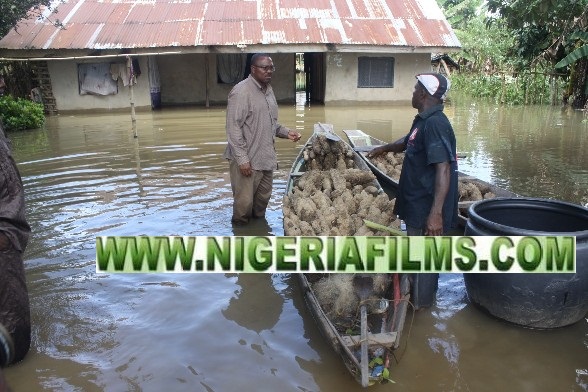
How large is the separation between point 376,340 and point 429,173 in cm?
136

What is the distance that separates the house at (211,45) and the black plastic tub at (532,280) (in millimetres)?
12981

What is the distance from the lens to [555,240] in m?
3.12

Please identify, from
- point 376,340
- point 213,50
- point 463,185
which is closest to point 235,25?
point 213,50

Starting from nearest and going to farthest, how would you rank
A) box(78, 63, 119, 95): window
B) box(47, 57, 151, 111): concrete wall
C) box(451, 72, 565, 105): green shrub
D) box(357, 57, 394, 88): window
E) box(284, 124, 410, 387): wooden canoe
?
box(284, 124, 410, 387): wooden canoe, box(47, 57, 151, 111): concrete wall, box(78, 63, 119, 95): window, box(357, 57, 394, 88): window, box(451, 72, 565, 105): green shrub

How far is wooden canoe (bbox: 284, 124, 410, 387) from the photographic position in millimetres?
2805

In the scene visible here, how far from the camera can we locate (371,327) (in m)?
3.31

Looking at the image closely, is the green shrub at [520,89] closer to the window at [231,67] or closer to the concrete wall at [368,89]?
→ the concrete wall at [368,89]

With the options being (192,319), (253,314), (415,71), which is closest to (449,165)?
(253,314)

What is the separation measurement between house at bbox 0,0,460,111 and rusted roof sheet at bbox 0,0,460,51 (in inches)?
1.4

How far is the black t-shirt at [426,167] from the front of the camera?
132 inches

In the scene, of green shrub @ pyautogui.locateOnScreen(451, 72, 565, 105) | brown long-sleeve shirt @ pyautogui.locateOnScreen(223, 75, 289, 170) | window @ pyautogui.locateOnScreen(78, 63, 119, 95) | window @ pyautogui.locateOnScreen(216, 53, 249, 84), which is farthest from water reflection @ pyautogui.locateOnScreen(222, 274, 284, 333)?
green shrub @ pyautogui.locateOnScreen(451, 72, 565, 105)

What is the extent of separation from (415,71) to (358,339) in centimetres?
1643

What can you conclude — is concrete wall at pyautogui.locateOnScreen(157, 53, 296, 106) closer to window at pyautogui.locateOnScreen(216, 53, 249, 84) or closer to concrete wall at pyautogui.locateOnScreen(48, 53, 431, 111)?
concrete wall at pyautogui.locateOnScreen(48, 53, 431, 111)

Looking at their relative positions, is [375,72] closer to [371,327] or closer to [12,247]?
[371,327]
